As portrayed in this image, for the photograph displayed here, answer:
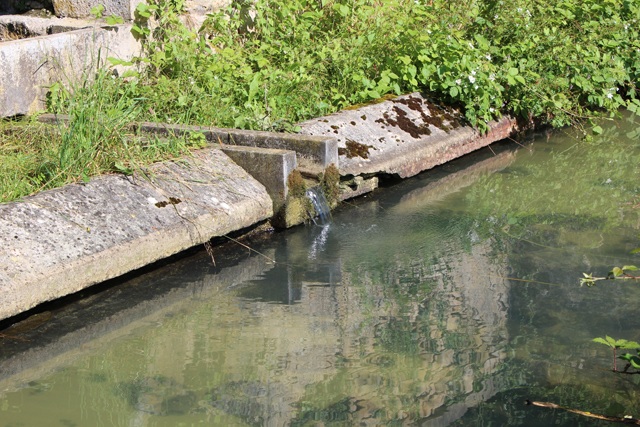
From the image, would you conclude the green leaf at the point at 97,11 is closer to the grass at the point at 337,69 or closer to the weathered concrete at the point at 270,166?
the grass at the point at 337,69

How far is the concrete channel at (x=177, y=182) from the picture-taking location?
15.5 ft

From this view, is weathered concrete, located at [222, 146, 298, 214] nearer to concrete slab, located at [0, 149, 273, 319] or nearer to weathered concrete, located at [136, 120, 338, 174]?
concrete slab, located at [0, 149, 273, 319]

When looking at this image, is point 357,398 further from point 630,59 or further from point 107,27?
point 630,59

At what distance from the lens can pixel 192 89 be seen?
704 centimetres

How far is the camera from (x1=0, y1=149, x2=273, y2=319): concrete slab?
4.60m

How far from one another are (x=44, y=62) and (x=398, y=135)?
8.73ft

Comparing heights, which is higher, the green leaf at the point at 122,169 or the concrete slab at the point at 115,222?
the green leaf at the point at 122,169

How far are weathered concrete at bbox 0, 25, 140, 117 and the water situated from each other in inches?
72.0

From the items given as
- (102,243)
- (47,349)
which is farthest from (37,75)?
(47,349)

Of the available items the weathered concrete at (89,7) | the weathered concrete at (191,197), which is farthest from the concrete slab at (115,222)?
the weathered concrete at (89,7)

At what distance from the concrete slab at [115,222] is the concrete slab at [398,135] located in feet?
3.55

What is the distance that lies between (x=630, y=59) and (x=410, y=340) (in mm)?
5845

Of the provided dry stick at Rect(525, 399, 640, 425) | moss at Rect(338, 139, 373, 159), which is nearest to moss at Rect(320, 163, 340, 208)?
moss at Rect(338, 139, 373, 159)

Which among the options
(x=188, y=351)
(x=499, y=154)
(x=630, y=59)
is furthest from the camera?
(x=630, y=59)
